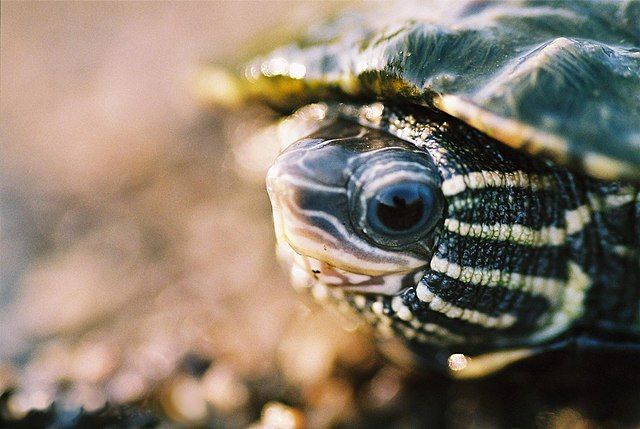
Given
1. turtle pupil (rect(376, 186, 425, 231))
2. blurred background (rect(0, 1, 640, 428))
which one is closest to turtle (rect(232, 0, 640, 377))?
turtle pupil (rect(376, 186, 425, 231))

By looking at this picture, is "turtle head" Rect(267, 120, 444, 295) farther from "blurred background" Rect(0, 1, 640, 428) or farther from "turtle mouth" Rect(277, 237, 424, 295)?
"blurred background" Rect(0, 1, 640, 428)

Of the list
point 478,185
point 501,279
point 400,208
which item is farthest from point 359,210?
point 501,279

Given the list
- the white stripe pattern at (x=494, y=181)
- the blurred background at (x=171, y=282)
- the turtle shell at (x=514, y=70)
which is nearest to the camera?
the turtle shell at (x=514, y=70)

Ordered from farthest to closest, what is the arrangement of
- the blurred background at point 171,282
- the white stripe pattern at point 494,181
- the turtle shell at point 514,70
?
the blurred background at point 171,282 → the white stripe pattern at point 494,181 → the turtle shell at point 514,70

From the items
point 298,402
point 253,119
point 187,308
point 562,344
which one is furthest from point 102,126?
point 562,344

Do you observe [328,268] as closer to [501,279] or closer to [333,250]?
[333,250]

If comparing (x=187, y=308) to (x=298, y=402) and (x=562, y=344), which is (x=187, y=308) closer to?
(x=298, y=402)

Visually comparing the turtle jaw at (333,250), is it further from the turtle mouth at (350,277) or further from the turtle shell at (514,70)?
the turtle shell at (514,70)

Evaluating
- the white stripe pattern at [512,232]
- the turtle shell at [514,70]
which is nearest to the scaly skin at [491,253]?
the white stripe pattern at [512,232]
